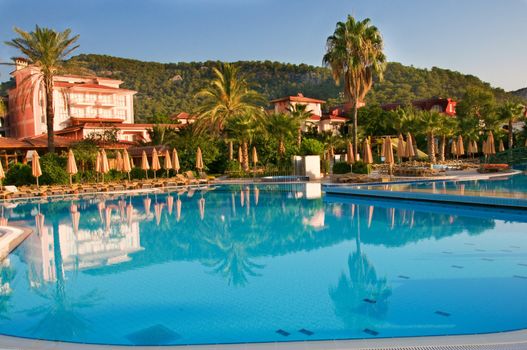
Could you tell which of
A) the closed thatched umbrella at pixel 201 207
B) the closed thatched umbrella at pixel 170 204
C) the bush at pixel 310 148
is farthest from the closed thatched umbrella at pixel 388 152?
the closed thatched umbrella at pixel 170 204

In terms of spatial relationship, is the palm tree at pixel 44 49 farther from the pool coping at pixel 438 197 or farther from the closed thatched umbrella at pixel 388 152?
the closed thatched umbrella at pixel 388 152

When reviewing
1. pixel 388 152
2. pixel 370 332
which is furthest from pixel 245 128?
pixel 370 332

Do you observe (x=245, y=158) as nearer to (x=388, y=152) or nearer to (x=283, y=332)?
(x=388, y=152)

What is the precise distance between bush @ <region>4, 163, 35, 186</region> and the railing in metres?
33.3

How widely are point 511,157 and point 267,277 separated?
36477 millimetres

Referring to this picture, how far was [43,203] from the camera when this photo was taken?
2180 cm

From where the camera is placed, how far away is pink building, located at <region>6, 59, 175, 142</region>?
4819 centimetres

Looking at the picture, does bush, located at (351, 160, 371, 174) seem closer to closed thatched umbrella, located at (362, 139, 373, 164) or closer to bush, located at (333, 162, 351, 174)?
bush, located at (333, 162, 351, 174)

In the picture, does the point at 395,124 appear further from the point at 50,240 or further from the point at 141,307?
the point at 141,307

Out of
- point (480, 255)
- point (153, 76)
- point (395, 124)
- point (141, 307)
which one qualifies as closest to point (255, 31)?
point (395, 124)

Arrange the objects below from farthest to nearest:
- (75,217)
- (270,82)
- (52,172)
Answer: (270,82)
(52,172)
(75,217)

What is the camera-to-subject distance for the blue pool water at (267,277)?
6.09 meters

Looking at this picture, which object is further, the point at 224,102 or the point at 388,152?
the point at 224,102

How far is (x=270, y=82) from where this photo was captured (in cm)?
8438
